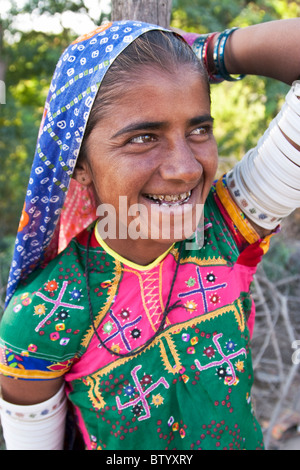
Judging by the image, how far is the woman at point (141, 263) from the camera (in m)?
1.18

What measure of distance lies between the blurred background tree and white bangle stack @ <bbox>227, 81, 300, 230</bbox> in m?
2.14

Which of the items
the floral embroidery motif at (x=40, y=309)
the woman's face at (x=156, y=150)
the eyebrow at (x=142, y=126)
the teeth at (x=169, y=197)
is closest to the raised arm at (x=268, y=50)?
the woman's face at (x=156, y=150)

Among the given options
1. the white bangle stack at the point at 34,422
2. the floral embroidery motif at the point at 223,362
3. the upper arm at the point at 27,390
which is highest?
Answer: the floral embroidery motif at the point at 223,362

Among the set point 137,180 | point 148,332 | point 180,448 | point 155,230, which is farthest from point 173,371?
point 137,180

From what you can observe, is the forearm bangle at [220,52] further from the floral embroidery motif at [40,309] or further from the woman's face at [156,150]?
the floral embroidery motif at [40,309]

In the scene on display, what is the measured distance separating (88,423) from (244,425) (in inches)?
19.7

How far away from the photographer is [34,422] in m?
1.41

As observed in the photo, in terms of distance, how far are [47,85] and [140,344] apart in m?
3.70

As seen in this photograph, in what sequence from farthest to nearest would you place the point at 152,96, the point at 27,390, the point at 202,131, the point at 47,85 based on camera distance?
the point at 47,85 < the point at 27,390 < the point at 202,131 < the point at 152,96

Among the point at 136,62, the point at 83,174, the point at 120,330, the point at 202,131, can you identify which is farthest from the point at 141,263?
the point at 136,62

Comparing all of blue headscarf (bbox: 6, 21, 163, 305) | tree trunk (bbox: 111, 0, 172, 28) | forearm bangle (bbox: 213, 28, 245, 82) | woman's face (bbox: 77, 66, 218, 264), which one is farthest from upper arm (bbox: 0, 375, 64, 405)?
tree trunk (bbox: 111, 0, 172, 28)

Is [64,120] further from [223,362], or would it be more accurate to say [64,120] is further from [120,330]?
[223,362]

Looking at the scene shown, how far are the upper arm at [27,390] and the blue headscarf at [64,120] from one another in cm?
36

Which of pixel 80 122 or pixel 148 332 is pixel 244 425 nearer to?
pixel 148 332
